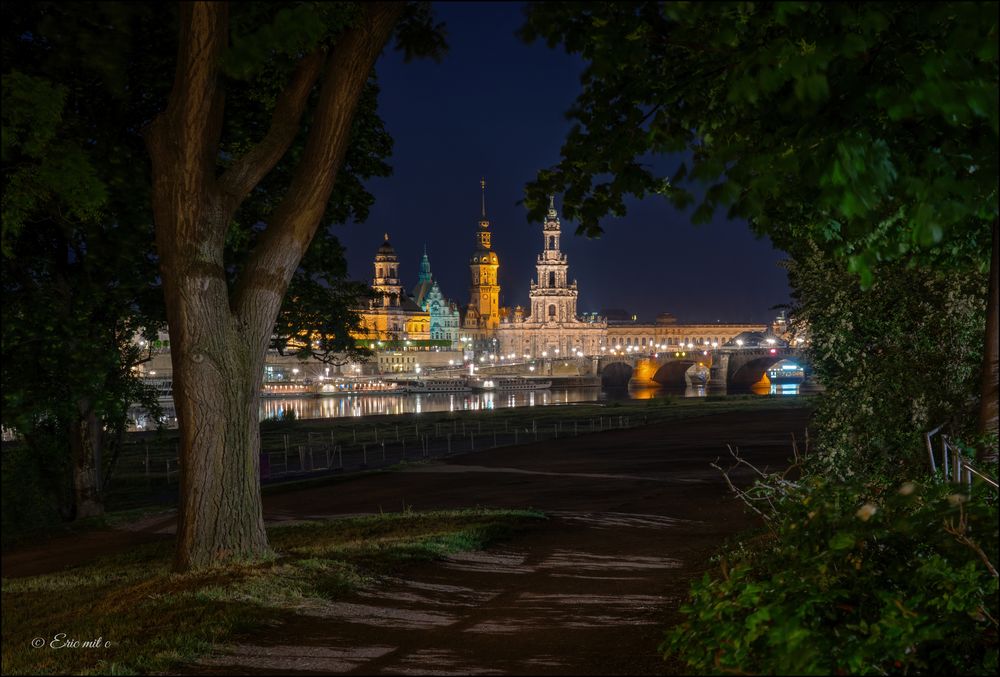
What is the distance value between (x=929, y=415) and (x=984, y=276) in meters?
1.68

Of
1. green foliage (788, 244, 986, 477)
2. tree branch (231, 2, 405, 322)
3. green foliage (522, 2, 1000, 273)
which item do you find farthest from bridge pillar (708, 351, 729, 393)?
green foliage (522, 2, 1000, 273)

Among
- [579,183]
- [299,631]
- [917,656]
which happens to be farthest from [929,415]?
[299,631]

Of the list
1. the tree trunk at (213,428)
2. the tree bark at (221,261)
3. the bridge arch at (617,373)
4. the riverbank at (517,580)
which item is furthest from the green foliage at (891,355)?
the bridge arch at (617,373)

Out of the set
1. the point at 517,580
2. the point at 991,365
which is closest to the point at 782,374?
the point at 517,580

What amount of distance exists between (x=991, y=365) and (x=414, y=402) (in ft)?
288

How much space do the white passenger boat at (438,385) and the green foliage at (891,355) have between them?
325ft

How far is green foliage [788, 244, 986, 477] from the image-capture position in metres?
9.84

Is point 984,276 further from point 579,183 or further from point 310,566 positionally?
point 310,566

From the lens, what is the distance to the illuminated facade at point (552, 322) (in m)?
171

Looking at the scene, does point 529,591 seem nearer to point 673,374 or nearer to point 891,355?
point 891,355

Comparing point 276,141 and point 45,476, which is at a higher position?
point 276,141

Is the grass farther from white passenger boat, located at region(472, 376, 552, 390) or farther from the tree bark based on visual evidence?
white passenger boat, located at region(472, 376, 552, 390)

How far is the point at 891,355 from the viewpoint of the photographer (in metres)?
10.6

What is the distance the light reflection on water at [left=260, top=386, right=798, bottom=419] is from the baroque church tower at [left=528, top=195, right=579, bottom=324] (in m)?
55.7
